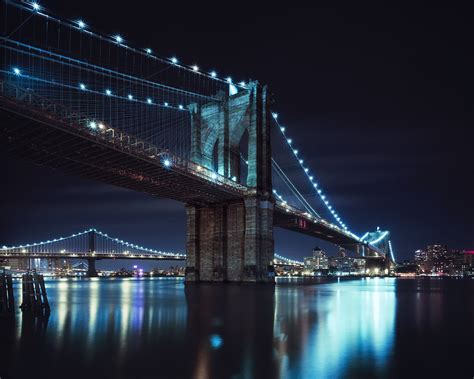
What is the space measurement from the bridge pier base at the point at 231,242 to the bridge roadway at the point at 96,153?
1.42 m

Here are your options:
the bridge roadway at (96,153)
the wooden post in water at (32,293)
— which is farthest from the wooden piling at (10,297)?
the bridge roadway at (96,153)

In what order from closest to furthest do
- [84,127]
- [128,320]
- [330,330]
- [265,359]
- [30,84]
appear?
[265,359], [330,330], [128,320], [84,127], [30,84]

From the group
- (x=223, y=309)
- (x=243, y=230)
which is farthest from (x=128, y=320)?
(x=243, y=230)

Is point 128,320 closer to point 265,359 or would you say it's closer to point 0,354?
point 0,354

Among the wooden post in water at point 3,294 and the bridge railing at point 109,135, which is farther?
the bridge railing at point 109,135

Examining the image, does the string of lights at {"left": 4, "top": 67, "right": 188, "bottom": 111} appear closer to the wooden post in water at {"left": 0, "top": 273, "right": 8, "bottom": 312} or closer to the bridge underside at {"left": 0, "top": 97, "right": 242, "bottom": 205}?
the bridge underside at {"left": 0, "top": 97, "right": 242, "bottom": 205}

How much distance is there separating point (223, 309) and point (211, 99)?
36016 millimetres

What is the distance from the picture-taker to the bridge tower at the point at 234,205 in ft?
149

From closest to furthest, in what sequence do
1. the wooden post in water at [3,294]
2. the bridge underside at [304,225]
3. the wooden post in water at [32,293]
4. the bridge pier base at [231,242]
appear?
the wooden post in water at [3,294]
the wooden post in water at [32,293]
the bridge pier base at [231,242]
the bridge underside at [304,225]

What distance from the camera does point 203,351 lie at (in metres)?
9.16

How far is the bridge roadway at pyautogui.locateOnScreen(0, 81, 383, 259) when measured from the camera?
84.7 feet

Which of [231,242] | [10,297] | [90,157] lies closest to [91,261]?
[231,242]

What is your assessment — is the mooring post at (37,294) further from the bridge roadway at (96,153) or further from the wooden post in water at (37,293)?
the bridge roadway at (96,153)

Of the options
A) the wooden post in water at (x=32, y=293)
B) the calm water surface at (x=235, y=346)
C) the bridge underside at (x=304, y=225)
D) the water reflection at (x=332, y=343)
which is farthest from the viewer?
the bridge underside at (x=304, y=225)
